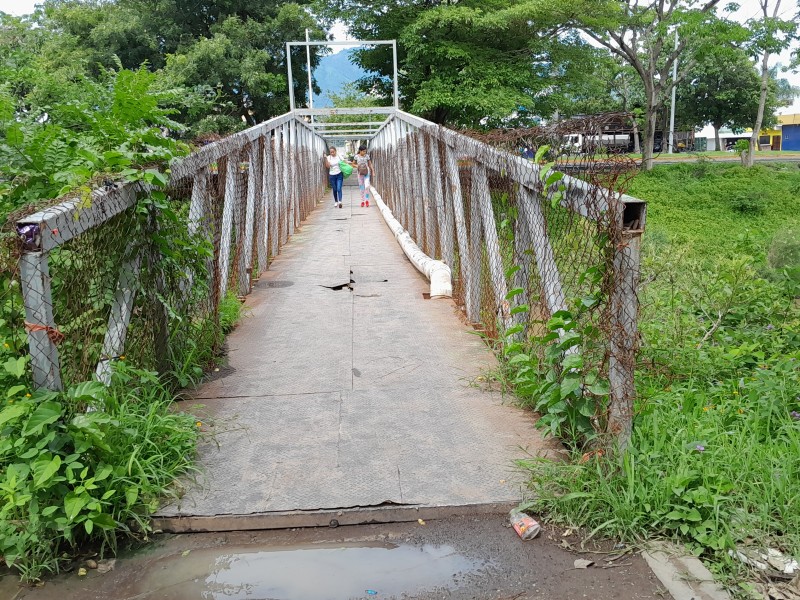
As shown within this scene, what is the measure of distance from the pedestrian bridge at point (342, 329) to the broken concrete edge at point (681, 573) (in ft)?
1.89

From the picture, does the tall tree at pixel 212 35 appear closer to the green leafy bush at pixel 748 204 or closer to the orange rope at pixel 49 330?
the green leafy bush at pixel 748 204

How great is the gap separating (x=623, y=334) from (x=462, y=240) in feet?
11.4

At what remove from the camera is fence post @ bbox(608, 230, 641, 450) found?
3254 millimetres

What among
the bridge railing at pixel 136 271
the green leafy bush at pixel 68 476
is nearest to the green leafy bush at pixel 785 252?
the bridge railing at pixel 136 271

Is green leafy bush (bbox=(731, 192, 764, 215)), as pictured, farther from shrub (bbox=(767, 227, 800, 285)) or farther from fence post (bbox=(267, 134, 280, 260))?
fence post (bbox=(267, 134, 280, 260))

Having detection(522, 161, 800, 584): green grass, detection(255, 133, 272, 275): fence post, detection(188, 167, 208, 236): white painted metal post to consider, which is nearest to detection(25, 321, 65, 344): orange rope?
detection(188, 167, 208, 236): white painted metal post

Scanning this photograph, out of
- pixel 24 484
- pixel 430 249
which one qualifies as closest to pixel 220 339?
pixel 24 484

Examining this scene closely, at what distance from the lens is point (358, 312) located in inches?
271

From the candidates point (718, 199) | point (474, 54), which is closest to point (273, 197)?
point (474, 54)

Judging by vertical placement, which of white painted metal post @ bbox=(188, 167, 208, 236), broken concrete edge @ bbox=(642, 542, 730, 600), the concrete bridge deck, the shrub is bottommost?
broken concrete edge @ bbox=(642, 542, 730, 600)

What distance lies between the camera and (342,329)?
A: 248 inches

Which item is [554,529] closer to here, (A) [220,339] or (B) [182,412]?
(B) [182,412]

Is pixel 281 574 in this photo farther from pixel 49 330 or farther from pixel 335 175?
pixel 335 175

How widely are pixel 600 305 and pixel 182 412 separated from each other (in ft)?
7.87
